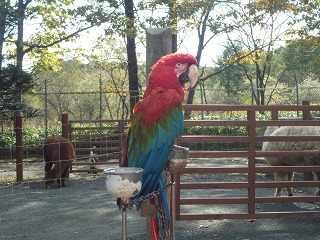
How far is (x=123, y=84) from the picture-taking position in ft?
75.5

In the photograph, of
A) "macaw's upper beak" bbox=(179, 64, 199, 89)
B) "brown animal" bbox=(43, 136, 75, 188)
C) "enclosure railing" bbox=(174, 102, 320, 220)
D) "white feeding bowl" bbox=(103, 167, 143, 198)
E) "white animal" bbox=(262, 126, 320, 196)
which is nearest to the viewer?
"white feeding bowl" bbox=(103, 167, 143, 198)

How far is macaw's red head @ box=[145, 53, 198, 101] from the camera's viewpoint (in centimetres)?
368

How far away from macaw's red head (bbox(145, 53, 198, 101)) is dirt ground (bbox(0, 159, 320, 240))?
246 cm

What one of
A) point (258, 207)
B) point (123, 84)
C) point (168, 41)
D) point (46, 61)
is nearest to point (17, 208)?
point (258, 207)

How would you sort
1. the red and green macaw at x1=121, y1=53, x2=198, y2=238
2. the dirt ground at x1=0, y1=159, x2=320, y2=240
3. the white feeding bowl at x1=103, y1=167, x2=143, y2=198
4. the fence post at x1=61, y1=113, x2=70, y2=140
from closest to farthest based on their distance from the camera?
the white feeding bowl at x1=103, y1=167, x2=143, y2=198 → the red and green macaw at x1=121, y1=53, x2=198, y2=238 → the dirt ground at x1=0, y1=159, x2=320, y2=240 → the fence post at x1=61, y1=113, x2=70, y2=140

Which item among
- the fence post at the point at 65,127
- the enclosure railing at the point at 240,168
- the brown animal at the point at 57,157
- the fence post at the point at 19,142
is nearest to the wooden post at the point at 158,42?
the enclosure railing at the point at 240,168

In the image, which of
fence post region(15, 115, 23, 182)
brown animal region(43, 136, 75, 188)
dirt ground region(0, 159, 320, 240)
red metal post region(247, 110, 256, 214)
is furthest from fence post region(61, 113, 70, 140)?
red metal post region(247, 110, 256, 214)

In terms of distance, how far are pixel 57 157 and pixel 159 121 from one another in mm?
7172

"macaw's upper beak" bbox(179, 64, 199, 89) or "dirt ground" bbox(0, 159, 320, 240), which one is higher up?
"macaw's upper beak" bbox(179, 64, 199, 89)

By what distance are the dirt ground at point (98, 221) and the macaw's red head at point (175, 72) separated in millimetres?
2463

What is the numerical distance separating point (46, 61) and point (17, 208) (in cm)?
1318

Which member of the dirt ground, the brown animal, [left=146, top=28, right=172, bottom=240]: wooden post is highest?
[left=146, top=28, right=172, bottom=240]: wooden post

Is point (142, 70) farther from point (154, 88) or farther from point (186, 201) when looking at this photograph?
point (154, 88)

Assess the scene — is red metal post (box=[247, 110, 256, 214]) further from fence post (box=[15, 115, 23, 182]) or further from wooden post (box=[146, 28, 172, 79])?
fence post (box=[15, 115, 23, 182])
